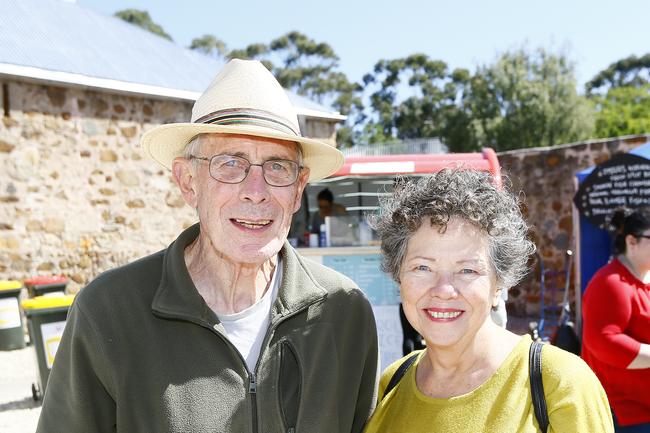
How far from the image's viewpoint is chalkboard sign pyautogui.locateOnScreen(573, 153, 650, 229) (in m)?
5.76

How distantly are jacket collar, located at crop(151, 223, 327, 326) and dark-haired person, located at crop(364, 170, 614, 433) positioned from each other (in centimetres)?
32

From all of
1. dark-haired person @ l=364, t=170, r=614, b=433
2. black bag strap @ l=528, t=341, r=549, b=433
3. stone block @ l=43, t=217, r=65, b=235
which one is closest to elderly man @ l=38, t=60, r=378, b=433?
dark-haired person @ l=364, t=170, r=614, b=433

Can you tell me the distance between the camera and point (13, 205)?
299 inches

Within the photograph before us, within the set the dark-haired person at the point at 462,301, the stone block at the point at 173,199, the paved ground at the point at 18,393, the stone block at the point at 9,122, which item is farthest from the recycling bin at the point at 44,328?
the dark-haired person at the point at 462,301

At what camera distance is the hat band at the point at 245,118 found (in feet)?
6.09

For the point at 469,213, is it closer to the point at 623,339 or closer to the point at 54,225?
the point at 623,339

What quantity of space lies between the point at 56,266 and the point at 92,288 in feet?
22.6

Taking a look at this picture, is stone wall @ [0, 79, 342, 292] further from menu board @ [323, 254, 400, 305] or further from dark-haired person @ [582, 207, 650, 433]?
dark-haired person @ [582, 207, 650, 433]

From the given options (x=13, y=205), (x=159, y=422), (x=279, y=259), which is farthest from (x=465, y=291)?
(x=13, y=205)

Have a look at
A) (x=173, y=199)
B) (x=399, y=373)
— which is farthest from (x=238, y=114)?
(x=173, y=199)

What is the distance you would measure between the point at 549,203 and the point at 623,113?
24.9m

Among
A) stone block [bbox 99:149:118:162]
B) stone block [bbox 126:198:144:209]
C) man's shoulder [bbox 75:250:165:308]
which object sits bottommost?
stone block [bbox 126:198:144:209]

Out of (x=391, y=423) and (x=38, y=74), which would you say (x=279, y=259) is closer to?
(x=391, y=423)

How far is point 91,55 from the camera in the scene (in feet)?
29.8
